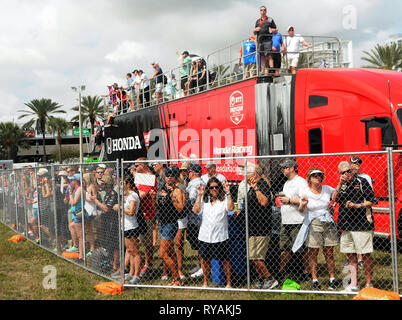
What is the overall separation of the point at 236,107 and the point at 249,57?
1221mm

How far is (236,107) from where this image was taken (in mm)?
9891

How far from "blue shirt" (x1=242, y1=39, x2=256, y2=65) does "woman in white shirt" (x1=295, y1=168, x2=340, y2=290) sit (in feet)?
15.0

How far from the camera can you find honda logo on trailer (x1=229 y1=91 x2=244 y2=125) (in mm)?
9750

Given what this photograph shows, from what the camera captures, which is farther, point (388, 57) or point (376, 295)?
point (388, 57)

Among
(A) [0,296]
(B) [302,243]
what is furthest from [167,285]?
(A) [0,296]

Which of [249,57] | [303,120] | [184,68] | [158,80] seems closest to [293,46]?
[249,57]

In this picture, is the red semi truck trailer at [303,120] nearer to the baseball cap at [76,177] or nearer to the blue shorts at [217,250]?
the blue shorts at [217,250]

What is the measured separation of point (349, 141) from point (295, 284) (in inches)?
123

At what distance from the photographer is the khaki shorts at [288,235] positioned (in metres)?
6.47

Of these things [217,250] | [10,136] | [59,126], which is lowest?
[217,250]

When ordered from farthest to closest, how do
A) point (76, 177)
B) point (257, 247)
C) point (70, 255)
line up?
1. point (70, 255)
2. point (76, 177)
3. point (257, 247)

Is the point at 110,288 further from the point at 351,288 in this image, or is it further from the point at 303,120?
the point at 303,120

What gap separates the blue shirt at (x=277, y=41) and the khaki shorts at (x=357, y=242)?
5.38 meters

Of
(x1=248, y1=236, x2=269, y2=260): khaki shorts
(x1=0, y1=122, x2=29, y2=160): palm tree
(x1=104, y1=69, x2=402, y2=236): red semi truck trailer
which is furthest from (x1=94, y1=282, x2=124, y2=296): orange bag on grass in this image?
(x1=0, y1=122, x2=29, y2=160): palm tree
